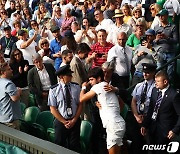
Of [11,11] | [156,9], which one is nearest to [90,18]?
[156,9]

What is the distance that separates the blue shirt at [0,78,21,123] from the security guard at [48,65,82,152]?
1.86 feet

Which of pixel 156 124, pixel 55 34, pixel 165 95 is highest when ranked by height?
pixel 55 34

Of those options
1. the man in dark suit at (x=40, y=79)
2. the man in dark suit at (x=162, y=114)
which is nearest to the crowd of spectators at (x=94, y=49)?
the man in dark suit at (x=40, y=79)

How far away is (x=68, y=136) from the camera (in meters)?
6.54

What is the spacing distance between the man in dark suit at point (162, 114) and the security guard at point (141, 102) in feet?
0.75

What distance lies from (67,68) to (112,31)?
348cm

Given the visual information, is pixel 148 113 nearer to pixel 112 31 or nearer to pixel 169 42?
pixel 169 42

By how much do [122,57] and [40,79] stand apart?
1.57 metres

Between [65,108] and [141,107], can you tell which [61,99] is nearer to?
[65,108]

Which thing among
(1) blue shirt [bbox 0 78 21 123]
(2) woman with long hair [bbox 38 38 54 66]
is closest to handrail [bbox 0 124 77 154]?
(1) blue shirt [bbox 0 78 21 123]

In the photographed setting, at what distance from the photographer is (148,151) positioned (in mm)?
6445

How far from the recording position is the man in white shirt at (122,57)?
810cm

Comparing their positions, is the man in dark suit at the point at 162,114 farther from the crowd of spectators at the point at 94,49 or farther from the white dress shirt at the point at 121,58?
the white dress shirt at the point at 121,58

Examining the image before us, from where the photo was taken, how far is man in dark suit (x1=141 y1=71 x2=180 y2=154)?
5.88 metres
